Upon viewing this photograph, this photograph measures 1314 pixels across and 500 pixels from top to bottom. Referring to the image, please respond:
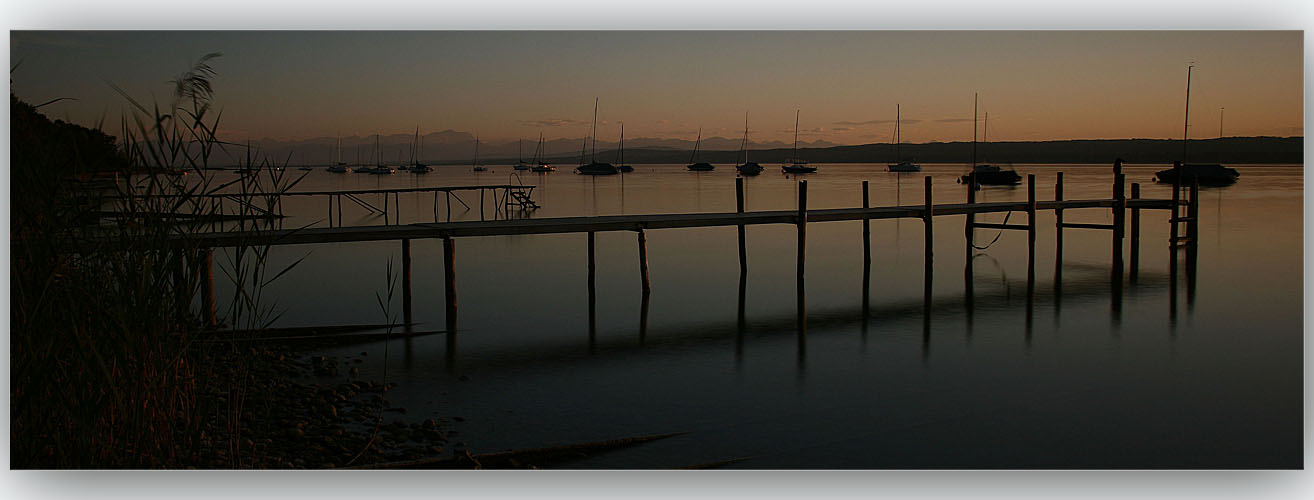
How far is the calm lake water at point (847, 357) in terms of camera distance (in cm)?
537

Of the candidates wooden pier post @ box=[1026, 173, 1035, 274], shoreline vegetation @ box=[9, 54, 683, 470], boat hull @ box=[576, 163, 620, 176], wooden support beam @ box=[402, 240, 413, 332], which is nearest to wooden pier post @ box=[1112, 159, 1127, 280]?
wooden pier post @ box=[1026, 173, 1035, 274]

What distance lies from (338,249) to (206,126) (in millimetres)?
10799

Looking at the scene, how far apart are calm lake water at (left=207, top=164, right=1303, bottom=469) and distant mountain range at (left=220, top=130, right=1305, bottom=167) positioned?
134cm

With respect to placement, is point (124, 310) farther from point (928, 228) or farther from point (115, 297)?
point (928, 228)

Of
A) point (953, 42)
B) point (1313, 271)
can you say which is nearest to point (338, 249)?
point (953, 42)

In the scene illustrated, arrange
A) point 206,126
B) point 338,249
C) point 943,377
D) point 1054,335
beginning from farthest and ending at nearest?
point 338,249 → point 1054,335 → point 943,377 → point 206,126

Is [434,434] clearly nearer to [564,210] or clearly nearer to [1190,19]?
[1190,19]

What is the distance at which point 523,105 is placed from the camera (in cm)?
856

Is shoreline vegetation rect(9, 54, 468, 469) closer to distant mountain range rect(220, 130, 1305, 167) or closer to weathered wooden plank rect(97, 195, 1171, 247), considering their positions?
weathered wooden plank rect(97, 195, 1171, 247)

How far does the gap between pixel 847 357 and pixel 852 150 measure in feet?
12.8

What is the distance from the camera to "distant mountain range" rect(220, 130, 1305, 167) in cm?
786

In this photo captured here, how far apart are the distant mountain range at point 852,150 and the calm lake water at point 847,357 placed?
1.34 meters

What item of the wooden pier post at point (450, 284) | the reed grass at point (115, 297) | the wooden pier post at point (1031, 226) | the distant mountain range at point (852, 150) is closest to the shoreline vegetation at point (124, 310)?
the reed grass at point (115, 297)

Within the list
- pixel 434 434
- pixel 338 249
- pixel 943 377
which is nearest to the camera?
pixel 434 434
